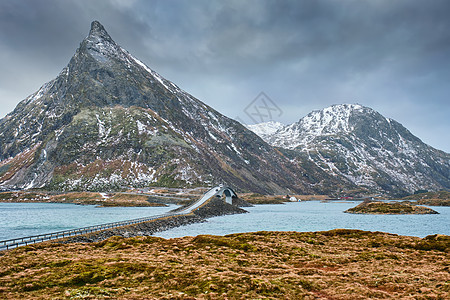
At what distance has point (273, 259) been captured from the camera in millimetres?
27781

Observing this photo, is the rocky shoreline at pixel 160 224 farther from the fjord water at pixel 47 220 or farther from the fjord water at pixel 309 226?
the fjord water at pixel 47 220

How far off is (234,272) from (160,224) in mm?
67137

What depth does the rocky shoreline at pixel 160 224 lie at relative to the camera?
57000 mm

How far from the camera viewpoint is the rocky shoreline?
187ft

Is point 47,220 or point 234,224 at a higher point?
point 47,220

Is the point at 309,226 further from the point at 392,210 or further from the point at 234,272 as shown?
the point at 392,210

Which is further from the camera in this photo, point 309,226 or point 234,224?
point 234,224

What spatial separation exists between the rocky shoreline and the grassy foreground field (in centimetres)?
2244

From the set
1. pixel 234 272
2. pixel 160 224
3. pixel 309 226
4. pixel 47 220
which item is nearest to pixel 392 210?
pixel 309 226

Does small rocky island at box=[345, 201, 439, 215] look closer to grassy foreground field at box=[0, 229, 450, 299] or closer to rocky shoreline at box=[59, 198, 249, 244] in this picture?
rocky shoreline at box=[59, 198, 249, 244]

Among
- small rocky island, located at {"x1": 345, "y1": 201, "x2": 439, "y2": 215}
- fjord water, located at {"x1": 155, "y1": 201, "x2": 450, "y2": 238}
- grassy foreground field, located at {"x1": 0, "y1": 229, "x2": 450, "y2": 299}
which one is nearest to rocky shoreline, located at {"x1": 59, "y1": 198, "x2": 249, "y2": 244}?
fjord water, located at {"x1": 155, "y1": 201, "x2": 450, "y2": 238}

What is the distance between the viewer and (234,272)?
71.1 ft

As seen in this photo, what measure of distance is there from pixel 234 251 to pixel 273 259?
4.53 m

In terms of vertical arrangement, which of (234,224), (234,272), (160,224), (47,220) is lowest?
(234,224)
